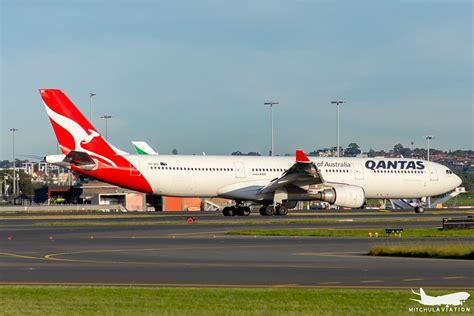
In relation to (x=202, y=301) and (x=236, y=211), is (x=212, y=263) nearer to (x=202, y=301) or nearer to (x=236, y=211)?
(x=202, y=301)

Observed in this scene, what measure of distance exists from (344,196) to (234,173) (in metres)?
7.15

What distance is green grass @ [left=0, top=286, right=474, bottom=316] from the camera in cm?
1509

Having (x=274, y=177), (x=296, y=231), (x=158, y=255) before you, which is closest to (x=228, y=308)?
(x=158, y=255)

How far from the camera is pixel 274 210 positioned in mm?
57812

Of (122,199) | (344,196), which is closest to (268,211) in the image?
(344,196)

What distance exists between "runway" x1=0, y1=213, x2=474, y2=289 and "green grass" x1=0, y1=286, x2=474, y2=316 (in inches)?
58.9

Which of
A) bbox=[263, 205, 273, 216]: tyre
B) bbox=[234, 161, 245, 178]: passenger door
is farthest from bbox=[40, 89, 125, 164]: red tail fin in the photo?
bbox=[263, 205, 273, 216]: tyre

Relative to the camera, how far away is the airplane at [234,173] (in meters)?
54.7

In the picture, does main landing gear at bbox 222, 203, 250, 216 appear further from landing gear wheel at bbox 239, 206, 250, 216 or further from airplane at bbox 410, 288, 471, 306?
airplane at bbox 410, 288, 471, 306

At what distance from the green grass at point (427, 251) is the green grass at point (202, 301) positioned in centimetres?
841

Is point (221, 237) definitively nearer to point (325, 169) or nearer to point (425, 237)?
point (425, 237)

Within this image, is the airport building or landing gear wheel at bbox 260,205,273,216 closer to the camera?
landing gear wheel at bbox 260,205,273,216

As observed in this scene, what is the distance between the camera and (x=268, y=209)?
190 ft

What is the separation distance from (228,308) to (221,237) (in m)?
20.7
